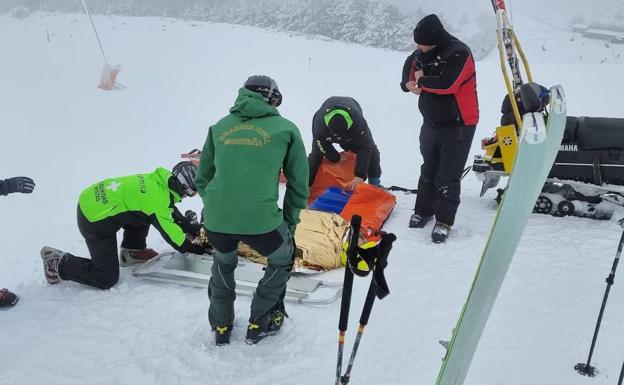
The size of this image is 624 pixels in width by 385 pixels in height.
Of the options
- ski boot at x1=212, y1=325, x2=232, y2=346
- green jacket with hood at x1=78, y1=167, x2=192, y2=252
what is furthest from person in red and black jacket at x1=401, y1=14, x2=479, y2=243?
green jacket with hood at x1=78, y1=167, x2=192, y2=252

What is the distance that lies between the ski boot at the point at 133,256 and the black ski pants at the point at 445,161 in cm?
233

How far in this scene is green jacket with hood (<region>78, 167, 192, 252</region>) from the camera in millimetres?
3363

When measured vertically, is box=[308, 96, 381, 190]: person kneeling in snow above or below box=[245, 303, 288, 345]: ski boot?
above

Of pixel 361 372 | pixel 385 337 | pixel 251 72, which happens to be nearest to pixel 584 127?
pixel 385 337

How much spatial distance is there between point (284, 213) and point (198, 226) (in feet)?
4.30

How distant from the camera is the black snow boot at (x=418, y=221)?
4.41 m

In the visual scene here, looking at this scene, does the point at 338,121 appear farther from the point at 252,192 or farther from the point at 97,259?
the point at 97,259

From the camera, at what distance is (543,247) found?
12.6 feet

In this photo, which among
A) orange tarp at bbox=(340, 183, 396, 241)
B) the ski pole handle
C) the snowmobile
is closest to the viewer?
the ski pole handle

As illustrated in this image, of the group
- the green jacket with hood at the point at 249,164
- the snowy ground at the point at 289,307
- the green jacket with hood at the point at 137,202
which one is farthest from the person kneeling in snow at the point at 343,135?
the green jacket with hood at the point at 249,164

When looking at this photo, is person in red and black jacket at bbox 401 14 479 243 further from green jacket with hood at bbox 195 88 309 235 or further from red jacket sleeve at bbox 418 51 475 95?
green jacket with hood at bbox 195 88 309 235

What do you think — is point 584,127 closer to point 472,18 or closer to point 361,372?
point 361,372

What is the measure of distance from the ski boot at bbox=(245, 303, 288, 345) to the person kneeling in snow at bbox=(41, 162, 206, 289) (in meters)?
0.90

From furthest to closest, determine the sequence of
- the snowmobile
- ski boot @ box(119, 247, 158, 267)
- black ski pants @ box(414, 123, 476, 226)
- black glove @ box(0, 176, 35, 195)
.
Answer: the snowmobile, black ski pants @ box(414, 123, 476, 226), ski boot @ box(119, 247, 158, 267), black glove @ box(0, 176, 35, 195)
